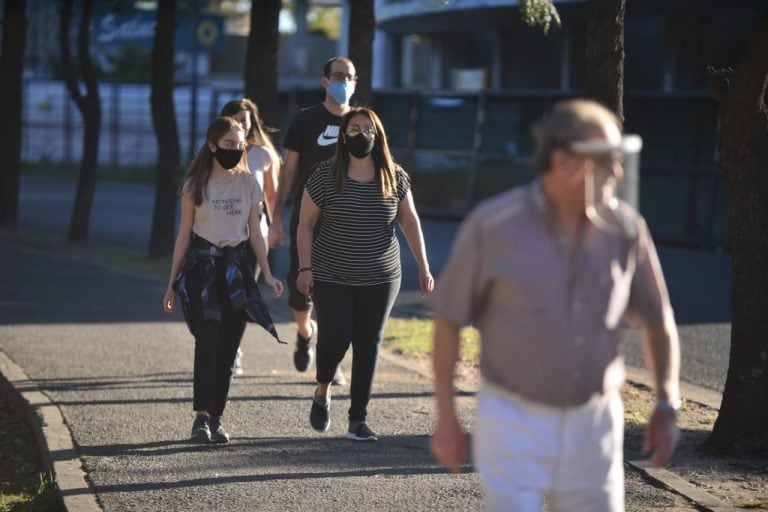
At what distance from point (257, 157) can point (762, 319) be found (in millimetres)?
3352

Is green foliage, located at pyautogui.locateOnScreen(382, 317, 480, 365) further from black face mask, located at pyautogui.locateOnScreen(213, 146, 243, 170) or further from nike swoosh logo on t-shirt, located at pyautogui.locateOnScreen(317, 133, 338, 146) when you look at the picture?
black face mask, located at pyautogui.locateOnScreen(213, 146, 243, 170)

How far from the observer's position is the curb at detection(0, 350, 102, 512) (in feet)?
20.2

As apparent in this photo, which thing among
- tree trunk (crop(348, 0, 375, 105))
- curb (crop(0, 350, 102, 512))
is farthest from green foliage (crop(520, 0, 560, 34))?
curb (crop(0, 350, 102, 512))

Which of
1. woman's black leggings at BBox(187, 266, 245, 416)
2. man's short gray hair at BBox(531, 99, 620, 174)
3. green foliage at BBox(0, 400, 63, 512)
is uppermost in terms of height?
man's short gray hair at BBox(531, 99, 620, 174)

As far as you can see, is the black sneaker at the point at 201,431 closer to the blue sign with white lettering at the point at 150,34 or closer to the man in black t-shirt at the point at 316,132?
the man in black t-shirt at the point at 316,132

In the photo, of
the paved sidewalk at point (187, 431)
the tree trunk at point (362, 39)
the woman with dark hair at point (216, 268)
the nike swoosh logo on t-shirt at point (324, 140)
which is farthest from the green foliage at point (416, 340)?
the woman with dark hair at point (216, 268)

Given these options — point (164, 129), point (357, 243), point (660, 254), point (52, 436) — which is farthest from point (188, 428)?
point (660, 254)

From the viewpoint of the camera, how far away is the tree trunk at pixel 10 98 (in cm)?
2145

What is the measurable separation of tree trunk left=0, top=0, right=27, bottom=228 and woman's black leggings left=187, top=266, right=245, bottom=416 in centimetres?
1496

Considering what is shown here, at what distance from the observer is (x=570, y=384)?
12.3 ft

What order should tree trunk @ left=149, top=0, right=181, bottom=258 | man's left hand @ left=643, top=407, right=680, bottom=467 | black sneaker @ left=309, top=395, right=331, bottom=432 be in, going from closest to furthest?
man's left hand @ left=643, top=407, right=680, bottom=467 → black sneaker @ left=309, top=395, right=331, bottom=432 → tree trunk @ left=149, top=0, right=181, bottom=258

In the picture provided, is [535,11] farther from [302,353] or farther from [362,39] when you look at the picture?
[362,39]

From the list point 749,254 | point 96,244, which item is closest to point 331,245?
point 749,254

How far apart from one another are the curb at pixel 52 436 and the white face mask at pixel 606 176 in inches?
124
